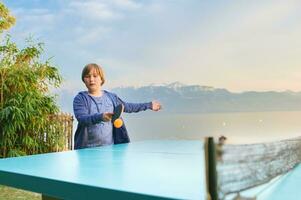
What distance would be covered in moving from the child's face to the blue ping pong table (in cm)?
208

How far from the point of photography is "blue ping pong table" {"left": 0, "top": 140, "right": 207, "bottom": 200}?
115 cm

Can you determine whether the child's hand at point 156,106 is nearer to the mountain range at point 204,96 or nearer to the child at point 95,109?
the child at point 95,109

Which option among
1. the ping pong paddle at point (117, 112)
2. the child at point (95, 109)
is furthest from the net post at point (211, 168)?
the child at point (95, 109)

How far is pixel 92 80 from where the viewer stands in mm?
3969

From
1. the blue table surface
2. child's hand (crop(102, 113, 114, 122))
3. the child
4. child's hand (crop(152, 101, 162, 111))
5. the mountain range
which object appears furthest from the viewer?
the mountain range

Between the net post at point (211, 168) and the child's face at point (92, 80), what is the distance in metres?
3.28

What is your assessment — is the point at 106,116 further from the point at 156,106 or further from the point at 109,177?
the point at 109,177

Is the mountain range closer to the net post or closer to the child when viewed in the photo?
the child

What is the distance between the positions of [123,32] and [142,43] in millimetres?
460

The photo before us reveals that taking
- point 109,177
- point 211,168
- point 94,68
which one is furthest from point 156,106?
point 211,168

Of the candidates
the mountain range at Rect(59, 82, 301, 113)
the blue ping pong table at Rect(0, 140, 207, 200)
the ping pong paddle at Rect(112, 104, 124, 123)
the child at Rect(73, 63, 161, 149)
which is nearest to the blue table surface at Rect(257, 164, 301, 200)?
the blue ping pong table at Rect(0, 140, 207, 200)

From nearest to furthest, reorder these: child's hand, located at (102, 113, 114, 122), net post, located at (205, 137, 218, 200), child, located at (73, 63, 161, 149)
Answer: net post, located at (205, 137, 218, 200)
child's hand, located at (102, 113, 114, 122)
child, located at (73, 63, 161, 149)

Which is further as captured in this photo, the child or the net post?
the child

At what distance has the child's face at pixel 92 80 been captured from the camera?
3.97 meters
